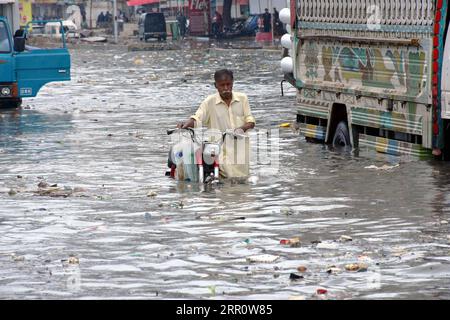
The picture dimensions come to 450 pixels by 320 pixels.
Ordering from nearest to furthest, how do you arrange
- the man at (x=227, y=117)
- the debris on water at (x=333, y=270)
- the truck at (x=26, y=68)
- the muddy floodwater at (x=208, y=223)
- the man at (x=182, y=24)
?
the muddy floodwater at (x=208, y=223) → the debris on water at (x=333, y=270) → the man at (x=227, y=117) → the truck at (x=26, y=68) → the man at (x=182, y=24)

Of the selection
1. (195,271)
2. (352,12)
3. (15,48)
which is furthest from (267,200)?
(15,48)

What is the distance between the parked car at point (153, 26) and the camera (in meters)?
69.3

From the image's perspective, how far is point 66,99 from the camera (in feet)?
97.0

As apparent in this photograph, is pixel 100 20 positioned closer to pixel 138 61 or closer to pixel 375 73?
pixel 138 61

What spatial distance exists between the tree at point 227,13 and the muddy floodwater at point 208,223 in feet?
179

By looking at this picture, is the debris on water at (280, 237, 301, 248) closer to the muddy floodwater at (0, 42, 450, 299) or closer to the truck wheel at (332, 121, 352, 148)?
the muddy floodwater at (0, 42, 450, 299)

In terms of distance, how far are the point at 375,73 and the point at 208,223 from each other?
5233 millimetres

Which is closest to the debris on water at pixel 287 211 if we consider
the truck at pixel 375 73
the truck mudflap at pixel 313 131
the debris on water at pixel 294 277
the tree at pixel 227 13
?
the truck at pixel 375 73

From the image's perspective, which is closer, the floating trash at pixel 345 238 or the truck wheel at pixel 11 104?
the floating trash at pixel 345 238

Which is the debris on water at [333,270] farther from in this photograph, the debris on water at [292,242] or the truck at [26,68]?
the truck at [26,68]

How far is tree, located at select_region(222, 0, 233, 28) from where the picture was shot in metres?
75.5

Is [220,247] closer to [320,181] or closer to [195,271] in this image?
[195,271]
